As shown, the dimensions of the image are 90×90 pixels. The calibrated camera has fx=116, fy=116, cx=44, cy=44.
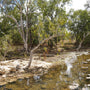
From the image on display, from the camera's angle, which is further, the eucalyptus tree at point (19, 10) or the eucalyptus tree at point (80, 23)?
the eucalyptus tree at point (80, 23)

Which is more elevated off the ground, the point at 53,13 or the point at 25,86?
the point at 53,13

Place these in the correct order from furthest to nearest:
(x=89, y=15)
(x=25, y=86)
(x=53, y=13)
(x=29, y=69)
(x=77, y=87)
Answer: (x=89, y=15) < (x=53, y=13) < (x=29, y=69) < (x=25, y=86) < (x=77, y=87)

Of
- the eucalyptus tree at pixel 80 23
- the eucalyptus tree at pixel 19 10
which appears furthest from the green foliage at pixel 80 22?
the eucalyptus tree at pixel 19 10

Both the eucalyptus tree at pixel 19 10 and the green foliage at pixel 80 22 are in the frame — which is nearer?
the eucalyptus tree at pixel 19 10

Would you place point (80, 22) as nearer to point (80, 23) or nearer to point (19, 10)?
point (80, 23)

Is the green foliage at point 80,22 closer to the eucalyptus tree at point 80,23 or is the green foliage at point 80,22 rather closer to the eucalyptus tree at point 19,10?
the eucalyptus tree at point 80,23

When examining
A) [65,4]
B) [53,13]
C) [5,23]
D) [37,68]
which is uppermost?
[65,4]

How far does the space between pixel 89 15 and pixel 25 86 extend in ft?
117

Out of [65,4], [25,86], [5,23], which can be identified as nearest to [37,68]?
[25,86]

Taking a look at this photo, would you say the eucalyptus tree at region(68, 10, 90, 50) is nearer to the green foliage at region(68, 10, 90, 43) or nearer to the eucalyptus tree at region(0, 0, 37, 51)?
the green foliage at region(68, 10, 90, 43)

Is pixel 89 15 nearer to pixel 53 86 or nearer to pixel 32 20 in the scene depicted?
pixel 32 20

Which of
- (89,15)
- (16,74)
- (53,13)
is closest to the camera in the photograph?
(16,74)

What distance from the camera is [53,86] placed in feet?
20.5

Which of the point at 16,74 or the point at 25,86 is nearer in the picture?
the point at 25,86
